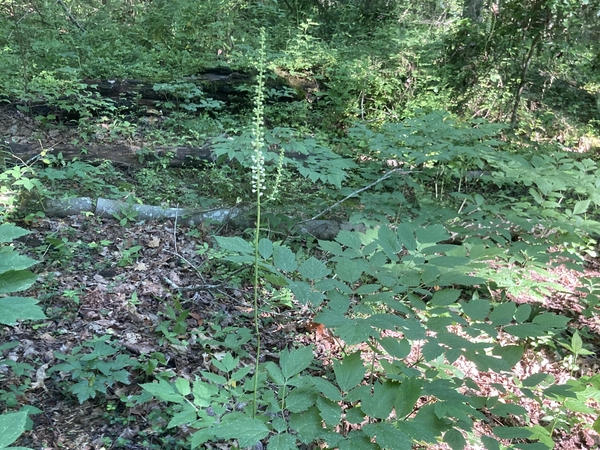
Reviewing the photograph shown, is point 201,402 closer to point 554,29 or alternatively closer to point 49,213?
point 49,213

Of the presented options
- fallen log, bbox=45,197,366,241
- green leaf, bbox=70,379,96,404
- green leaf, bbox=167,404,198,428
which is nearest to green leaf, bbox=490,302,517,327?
green leaf, bbox=167,404,198,428

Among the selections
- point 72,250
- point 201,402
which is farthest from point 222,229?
point 201,402

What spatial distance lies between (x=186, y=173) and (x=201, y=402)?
16.2 feet

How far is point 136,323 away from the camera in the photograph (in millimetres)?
3389

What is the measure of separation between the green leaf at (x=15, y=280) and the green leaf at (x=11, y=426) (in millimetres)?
373

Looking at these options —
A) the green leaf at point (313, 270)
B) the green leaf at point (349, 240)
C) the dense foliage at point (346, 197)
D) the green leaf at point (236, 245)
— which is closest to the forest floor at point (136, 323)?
the dense foliage at point (346, 197)

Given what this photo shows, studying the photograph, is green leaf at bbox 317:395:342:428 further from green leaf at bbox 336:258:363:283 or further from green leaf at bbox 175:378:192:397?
green leaf at bbox 175:378:192:397

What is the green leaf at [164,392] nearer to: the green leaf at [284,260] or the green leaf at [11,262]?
the green leaf at [284,260]

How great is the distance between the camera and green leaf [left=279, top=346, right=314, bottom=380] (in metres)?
1.59

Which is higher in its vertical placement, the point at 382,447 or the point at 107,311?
the point at 382,447

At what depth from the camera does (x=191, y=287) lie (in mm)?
3885

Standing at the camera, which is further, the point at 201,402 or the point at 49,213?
the point at 49,213

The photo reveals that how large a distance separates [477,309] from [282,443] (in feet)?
3.39

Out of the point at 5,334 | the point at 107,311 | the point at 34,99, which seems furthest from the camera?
the point at 34,99
